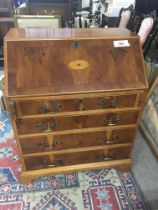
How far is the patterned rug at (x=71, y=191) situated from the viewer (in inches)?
54.1

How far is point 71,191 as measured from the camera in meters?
1.46

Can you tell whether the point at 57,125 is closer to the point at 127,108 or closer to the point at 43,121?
the point at 43,121

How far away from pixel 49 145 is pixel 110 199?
619 mm

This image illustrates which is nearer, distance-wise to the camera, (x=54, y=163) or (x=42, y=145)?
(x=42, y=145)

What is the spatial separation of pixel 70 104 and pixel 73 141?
34 centimetres

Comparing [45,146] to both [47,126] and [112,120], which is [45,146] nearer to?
[47,126]

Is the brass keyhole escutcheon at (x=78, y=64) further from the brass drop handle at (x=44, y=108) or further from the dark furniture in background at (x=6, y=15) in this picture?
the dark furniture in background at (x=6, y=15)

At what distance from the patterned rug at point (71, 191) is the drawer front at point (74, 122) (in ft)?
1.76

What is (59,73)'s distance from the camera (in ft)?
3.51

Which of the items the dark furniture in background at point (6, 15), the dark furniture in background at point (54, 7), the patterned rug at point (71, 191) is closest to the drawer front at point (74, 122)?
the patterned rug at point (71, 191)

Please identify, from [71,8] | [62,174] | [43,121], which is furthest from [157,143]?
[71,8]

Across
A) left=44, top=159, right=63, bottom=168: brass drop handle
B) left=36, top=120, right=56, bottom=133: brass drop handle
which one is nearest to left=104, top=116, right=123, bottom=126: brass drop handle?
left=36, top=120, right=56, bottom=133: brass drop handle

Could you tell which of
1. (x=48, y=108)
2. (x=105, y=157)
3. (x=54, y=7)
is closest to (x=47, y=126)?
Answer: (x=48, y=108)

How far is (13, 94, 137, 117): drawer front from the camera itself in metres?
1.08
